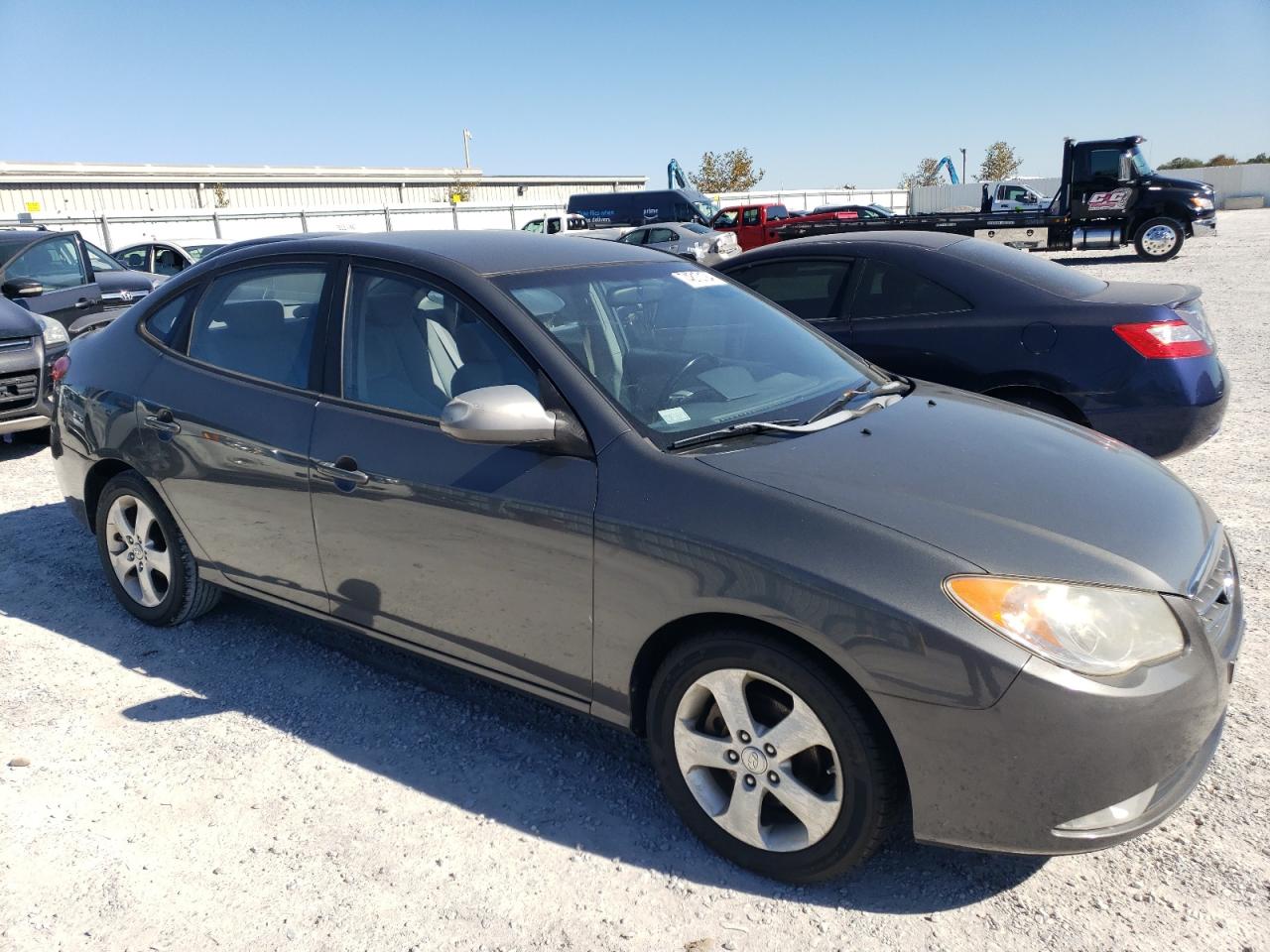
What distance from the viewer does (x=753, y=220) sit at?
95.6 ft

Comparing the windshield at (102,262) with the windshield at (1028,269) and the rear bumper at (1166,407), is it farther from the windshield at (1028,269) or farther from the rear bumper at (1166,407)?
the rear bumper at (1166,407)

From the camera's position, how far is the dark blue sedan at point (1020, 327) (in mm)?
5078

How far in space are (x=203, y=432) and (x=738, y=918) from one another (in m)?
2.64

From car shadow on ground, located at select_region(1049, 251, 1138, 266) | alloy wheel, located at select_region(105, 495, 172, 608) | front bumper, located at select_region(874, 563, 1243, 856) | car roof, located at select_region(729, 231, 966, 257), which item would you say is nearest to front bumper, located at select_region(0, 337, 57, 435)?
alloy wheel, located at select_region(105, 495, 172, 608)

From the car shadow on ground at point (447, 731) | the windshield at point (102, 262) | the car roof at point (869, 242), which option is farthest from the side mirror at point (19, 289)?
the car roof at point (869, 242)

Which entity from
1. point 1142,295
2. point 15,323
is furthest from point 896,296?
point 15,323

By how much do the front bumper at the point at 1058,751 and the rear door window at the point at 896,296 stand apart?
343cm

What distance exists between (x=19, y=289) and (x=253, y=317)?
21.6 feet

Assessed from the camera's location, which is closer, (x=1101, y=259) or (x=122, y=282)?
(x=122, y=282)

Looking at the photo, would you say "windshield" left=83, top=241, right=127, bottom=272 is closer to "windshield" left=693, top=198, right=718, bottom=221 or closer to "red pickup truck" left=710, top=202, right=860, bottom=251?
"red pickup truck" left=710, top=202, right=860, bottom=251

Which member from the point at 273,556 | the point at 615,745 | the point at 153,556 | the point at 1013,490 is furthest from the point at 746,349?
the point at 153,556

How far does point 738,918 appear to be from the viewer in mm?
2479

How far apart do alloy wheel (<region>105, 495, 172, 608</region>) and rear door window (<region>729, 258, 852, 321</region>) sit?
11.5ft

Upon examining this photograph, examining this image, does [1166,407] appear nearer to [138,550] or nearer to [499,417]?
[499,417]
